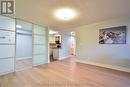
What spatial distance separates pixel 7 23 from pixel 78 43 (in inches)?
159

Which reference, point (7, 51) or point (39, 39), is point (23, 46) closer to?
point (7, 51)

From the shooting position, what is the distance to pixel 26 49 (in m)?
4.52

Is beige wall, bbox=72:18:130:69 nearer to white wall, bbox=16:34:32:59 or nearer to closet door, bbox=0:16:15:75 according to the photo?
white wall, bbox=16:34:32:59

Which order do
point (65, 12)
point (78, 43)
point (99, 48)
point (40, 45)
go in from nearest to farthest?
1. point (65, 12)
2. point (99, 48)
3. point (40, 45)
4. point (78, 43)

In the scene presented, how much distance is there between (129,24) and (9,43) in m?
4.76

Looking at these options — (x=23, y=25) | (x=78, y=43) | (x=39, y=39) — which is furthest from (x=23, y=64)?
(x=78, y=43)

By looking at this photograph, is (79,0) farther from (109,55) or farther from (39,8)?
(109,55)

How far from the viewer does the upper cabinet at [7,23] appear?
3.47 meters

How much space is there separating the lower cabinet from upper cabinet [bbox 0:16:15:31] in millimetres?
1162

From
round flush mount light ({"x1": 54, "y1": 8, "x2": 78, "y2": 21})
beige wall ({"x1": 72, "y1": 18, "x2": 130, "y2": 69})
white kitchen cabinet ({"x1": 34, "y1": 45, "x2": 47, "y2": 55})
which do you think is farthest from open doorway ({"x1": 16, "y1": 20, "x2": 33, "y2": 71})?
beige wall ({"x1": 72, "y1": 18, "x2": 130, "y2": 69})

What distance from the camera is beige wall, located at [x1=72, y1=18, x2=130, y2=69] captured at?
4035mm

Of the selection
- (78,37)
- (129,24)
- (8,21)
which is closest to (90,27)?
(78,37)

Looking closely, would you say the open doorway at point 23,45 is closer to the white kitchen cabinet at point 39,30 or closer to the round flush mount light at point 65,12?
the white kitchen cabinet at point 39,30

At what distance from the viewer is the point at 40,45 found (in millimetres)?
5414
